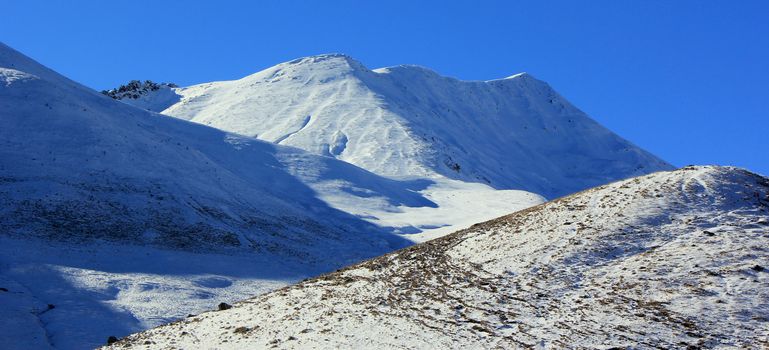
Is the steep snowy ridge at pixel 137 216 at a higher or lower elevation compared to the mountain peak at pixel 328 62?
lower

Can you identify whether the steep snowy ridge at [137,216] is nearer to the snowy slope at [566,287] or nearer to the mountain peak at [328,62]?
the snowy slope at [566,287]

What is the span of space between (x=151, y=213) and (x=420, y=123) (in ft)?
251

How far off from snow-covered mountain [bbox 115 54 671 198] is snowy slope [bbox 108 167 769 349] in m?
75.2

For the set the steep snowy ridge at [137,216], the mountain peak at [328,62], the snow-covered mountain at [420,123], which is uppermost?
the mountain peak at [328,62]

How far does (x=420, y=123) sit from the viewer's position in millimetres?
121938

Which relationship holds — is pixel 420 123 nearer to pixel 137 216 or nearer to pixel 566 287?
pixel 137 216

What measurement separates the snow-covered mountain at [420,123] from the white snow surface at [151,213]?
20594 mm

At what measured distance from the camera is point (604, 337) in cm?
1408

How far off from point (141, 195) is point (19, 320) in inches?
913

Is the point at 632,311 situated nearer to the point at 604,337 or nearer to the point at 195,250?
the point at 604,337

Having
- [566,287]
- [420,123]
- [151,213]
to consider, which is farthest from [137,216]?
[420,123]

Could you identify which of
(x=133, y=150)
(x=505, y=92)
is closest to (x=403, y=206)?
(x=133, y=150)

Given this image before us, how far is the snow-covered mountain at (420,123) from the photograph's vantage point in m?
106

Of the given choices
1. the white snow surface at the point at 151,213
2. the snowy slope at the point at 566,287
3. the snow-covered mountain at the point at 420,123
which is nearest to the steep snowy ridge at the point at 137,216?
the white snow surface at the point at 151,213
